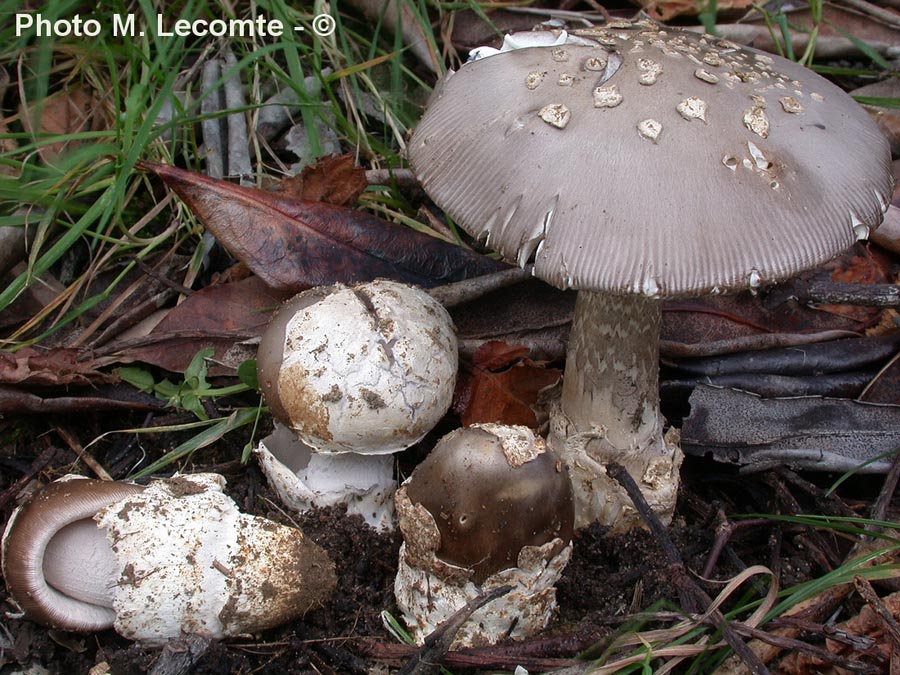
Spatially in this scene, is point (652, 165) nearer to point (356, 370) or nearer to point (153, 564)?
point (356, 370)

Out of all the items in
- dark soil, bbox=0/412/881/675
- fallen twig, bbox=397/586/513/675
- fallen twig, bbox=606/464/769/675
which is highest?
fallen twig, bbox=606/464/769/675

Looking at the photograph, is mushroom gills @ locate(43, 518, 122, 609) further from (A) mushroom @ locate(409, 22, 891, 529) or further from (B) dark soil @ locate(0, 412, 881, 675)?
(A) mushroom @ locate(409, 22, 891, 529)

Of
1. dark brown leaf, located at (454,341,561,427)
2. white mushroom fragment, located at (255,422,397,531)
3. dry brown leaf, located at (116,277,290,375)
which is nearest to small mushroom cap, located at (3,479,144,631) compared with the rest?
white mushroom fragment, located at (255,422,397,531)

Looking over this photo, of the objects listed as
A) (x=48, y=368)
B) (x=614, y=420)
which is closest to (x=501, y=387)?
(x=614, y=420)

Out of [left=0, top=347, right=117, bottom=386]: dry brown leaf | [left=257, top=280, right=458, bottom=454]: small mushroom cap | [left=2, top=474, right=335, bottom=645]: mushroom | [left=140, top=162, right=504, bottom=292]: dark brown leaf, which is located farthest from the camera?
[left=140, top=162, right=504, bottom=292]: dark brown leaf

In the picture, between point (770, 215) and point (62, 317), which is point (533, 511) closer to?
point (770, 215)

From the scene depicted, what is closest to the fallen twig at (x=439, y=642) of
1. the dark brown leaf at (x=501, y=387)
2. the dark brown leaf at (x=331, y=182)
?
the dark brown leaf at (x=501, y=387)
